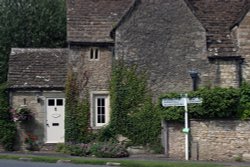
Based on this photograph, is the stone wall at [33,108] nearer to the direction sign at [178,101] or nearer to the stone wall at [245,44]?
the direction sign at [178,101]

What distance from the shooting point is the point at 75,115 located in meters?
26.0

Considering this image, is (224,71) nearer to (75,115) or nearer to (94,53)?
(94,53)

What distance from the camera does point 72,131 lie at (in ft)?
84.9

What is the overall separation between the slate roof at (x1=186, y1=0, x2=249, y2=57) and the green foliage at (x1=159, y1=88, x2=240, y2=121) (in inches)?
156

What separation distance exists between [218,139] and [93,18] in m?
9.94

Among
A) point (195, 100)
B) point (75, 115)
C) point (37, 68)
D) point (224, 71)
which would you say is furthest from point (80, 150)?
point (224, 71)

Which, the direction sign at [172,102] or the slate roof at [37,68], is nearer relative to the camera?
the direction sign at [172,102]

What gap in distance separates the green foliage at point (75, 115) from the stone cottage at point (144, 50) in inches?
17.4

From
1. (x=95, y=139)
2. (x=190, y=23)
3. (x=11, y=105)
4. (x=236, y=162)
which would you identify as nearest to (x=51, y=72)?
(x=11, y=105)

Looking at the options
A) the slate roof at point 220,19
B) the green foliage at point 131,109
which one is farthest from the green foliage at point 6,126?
the slate roof at point 220,19

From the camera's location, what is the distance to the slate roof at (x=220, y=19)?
25328 mm

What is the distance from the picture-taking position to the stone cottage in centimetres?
2508

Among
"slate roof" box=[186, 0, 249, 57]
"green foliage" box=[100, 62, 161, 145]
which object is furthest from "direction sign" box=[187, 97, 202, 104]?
"slate roof" box=[186, 0, 249, 57]

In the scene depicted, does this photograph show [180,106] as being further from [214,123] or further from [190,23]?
[190,23]
